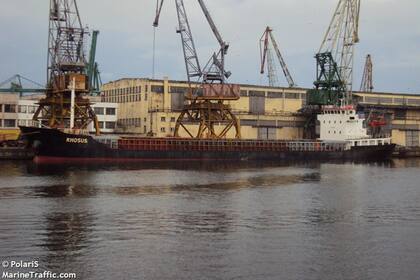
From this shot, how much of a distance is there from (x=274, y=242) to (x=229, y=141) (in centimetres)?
6195

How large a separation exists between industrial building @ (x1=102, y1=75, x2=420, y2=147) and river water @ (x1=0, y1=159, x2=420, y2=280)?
56154 millimetres

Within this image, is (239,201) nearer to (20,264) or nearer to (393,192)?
(393,192)

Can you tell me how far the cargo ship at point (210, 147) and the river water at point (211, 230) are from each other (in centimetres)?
2549

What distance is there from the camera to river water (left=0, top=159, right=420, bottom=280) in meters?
19.3

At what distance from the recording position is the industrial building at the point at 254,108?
101812mm

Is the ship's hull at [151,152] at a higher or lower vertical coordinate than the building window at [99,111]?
lower

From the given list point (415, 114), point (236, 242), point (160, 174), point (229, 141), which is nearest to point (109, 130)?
point (229, 141)

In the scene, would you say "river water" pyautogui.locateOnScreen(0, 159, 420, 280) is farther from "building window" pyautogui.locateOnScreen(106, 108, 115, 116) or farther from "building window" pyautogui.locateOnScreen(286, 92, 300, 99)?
"building window" pyautogui.locateOnScreen(286, 92, 300, 99)

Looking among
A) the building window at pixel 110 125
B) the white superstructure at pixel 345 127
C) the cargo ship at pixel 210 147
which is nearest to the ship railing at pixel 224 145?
the cargo ship at pixel 210 147

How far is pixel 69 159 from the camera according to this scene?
71.1 m

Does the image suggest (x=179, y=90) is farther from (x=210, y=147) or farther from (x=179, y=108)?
(x=210, y=147)

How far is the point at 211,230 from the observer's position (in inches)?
1009

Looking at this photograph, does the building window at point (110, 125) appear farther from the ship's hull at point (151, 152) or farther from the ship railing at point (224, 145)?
the ship's hull at point (151, 152)

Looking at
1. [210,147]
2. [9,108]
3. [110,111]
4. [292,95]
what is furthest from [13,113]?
[292,95]
